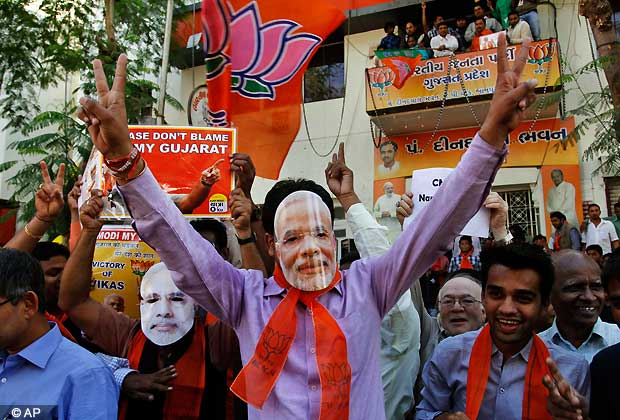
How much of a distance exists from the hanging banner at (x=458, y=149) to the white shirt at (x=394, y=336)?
8.54 metres

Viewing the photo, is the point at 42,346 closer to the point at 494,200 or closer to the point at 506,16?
the point at 494,200

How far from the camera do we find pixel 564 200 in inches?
410

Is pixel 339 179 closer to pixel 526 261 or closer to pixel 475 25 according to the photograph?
pixel 526 261

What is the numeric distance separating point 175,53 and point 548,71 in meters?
6.35

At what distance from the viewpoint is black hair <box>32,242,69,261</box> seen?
311 cm

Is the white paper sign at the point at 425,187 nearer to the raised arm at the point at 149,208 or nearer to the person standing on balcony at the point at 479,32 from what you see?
the raised arm at the point at 149,208

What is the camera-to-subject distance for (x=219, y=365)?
2355 millimetres

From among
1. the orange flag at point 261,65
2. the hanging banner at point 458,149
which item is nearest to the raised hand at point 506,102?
the orange flag at point 261,65

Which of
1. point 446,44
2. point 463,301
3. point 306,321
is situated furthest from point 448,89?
point 306,321

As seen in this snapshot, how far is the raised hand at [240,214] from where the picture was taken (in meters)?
2.61

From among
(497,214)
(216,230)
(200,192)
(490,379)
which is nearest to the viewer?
(490,379)

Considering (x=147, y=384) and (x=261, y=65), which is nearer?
(x=147, y=384)

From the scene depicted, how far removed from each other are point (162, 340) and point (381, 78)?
9884mm

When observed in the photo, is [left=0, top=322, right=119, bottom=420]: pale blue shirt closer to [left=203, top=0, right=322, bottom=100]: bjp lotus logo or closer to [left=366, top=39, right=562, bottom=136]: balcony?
[left=203, top=0, right=322, bottom=100]: bjp lotus logo
